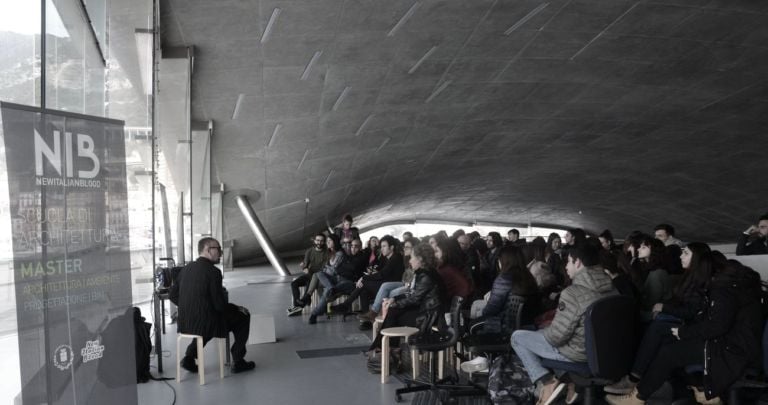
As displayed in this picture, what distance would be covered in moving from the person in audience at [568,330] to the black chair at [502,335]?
1.21 ft

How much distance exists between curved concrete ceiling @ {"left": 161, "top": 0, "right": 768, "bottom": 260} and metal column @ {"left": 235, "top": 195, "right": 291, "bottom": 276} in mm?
727

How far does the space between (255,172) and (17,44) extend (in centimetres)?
1487

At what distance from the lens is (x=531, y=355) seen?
4375 mm

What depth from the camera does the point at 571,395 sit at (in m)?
4.68

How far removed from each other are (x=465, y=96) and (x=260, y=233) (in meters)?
7.81

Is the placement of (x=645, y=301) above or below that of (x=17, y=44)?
below

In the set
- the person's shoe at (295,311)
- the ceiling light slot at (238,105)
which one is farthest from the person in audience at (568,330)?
the ceiling light slot at (238,105)

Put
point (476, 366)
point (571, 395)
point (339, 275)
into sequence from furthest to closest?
1. point (339, 275)
2. point (476, 366)
3. point (571, 395)

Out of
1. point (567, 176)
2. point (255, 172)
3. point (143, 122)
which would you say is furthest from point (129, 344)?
point (567, 176)

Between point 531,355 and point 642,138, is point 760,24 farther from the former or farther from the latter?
point 531,355

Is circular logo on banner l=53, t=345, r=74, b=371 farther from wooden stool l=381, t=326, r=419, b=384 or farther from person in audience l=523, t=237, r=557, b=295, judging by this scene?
person in audience l=523, t=237, r=557, b=295

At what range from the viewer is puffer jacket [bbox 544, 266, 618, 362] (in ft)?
Result: 13.4

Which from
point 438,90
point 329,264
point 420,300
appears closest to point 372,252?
point 329,264

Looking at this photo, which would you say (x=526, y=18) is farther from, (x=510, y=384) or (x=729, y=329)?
(x=729, y=329)
